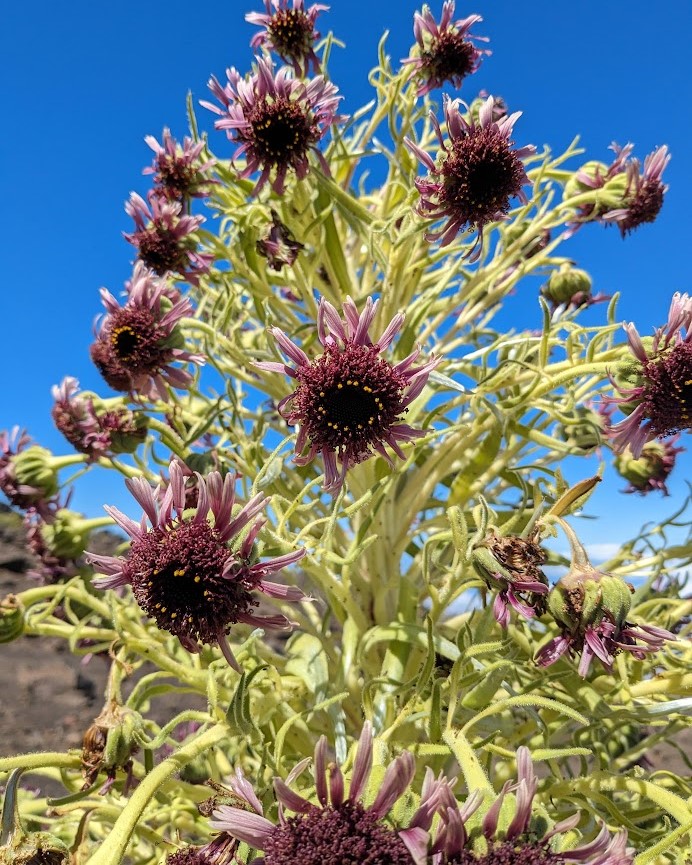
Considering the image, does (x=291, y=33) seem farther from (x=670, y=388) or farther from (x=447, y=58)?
(x=670, y=388)

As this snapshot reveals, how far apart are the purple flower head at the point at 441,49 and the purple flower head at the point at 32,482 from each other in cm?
134

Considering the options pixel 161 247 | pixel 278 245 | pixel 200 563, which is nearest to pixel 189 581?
pixel 200 563

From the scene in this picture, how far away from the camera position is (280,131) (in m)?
1.40

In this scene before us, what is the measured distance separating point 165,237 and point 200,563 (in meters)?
0.97

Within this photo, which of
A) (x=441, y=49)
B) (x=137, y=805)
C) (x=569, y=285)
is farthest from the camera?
(x=569, y=285)

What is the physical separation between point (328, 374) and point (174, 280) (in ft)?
2.82

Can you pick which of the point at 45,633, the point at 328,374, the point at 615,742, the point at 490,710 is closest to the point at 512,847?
the point at 490,710

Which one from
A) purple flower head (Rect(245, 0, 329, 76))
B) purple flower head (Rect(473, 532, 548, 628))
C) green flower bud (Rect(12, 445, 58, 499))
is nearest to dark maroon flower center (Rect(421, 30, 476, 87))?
purple flower head (Rect(245, 0, 329, 76))

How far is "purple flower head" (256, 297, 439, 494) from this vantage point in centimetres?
103

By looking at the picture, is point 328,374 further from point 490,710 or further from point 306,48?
point 306,48

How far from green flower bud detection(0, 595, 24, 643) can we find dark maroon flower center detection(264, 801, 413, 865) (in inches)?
30.7

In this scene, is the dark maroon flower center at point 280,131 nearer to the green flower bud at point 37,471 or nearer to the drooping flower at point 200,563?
the drooping flower at point 200,563

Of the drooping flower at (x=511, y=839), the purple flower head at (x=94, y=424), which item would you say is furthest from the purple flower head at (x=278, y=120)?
the drooping flower at (x=511, y=839)

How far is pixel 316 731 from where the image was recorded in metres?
1.50
